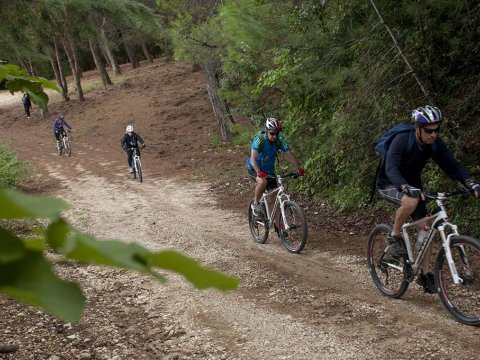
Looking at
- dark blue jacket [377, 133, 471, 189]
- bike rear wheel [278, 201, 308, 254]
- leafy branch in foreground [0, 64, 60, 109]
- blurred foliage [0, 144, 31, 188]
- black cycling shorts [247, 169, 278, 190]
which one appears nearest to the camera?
leafy branch in foreground [0, 64, 60, 109]

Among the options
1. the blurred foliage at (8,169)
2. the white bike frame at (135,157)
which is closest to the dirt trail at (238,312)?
the blurred foliage at (8,169)

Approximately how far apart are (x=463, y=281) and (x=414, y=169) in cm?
123

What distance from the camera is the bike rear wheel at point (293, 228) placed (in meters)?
7.83

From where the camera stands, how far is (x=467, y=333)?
4.68 meters

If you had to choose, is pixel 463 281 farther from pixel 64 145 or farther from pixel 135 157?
pixel 64 145

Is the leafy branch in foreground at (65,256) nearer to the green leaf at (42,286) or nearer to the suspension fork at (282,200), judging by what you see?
the green leaf at (42,286)

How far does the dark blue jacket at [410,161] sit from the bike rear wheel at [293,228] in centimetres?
269

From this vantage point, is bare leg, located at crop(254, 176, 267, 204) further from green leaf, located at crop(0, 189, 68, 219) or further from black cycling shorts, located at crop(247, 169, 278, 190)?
green leaf, located at crop(0, 189, 68, 219)

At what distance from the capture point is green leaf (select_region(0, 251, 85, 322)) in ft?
1.69

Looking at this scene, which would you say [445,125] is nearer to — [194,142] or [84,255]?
[84,255]

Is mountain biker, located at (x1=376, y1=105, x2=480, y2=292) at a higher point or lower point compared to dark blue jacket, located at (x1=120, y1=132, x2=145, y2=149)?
lower

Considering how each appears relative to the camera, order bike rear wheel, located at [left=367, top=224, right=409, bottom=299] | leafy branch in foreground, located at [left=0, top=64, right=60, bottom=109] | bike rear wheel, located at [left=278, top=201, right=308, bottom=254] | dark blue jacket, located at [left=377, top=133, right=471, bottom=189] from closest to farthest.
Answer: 1. leafy branch in foreground, located at [left=0, top=64, right=60, bottom=109]
2. dark blue jacket, located at [left=377, top=133, right=471, bottom=189]
3. bike rear wheel, located at [left=367, top=224, right=409, bottom=299]
4. bike rear wheel, located at [left=278, top=201, right=308, bottom=254]

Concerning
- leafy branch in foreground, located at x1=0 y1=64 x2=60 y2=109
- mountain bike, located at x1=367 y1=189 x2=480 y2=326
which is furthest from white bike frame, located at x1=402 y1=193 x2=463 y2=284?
leafy branch in foreground, located at x1=0 y1=64 x2=60 y2=109

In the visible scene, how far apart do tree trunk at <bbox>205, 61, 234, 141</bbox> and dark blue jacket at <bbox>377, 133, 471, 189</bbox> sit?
14.5 meters
